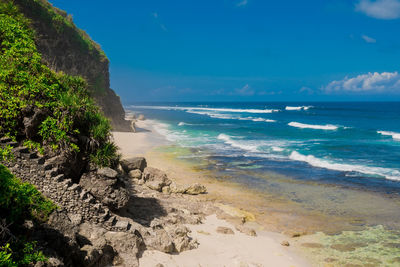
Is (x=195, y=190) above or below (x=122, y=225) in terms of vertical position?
below

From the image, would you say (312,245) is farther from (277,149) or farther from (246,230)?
(277,149)

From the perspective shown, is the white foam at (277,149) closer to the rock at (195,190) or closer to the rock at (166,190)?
the rock at (195,190)

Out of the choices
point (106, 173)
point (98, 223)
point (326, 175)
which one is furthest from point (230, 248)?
point (326, 175)

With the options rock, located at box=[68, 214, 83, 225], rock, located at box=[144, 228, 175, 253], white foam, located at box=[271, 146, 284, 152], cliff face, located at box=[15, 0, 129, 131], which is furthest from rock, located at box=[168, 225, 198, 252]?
white foam, located at box=[271, 146, 284, 152]

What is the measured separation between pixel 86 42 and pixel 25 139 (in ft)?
114

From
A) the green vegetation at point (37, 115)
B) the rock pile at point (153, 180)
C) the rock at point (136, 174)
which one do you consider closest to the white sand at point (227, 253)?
the green vegetation at point (37, 115)

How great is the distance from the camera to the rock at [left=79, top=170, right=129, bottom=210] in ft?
36.1

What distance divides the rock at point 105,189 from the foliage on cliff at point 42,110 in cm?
81

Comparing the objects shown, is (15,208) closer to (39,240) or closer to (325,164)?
(39,240)

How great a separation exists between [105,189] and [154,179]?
6721mm

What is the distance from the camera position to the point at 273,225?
46.6 ft

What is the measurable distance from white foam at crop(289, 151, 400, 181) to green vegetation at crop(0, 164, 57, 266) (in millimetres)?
22604

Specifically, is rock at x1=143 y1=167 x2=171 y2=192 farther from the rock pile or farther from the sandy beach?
the sandy beach

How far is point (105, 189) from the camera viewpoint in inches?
436
